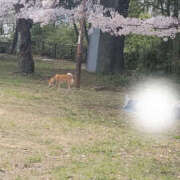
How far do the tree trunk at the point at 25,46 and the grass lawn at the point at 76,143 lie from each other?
7.64m

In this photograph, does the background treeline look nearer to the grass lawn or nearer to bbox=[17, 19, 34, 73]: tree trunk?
bbox=[17, 19, 34, 73]: tree trunk

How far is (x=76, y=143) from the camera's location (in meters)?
9.27

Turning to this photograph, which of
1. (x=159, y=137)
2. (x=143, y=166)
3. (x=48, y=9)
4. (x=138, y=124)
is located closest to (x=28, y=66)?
(x=48, y=9)

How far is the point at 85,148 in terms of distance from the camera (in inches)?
347

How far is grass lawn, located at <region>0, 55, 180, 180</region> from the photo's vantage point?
23.8 feet

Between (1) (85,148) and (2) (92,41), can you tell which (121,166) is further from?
(2) (92,41)

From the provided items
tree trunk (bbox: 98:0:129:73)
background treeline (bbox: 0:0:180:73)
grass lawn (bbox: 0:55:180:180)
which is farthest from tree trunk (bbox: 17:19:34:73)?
grass lawn (bbox: 0:55:180:180)

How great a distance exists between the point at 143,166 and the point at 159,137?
9.14 feet

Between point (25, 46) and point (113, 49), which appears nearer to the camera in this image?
point (25, 46)

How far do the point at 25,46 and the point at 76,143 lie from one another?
1465 cm

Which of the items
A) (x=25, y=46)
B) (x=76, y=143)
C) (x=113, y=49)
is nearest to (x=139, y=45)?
(x=113, y=49)

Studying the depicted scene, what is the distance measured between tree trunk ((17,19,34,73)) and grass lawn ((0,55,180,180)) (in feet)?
25.1

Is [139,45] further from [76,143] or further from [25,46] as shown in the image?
[76,143]

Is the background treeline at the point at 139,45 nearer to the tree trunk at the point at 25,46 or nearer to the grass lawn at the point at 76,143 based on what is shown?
the tree trunk at the point at 25,46
